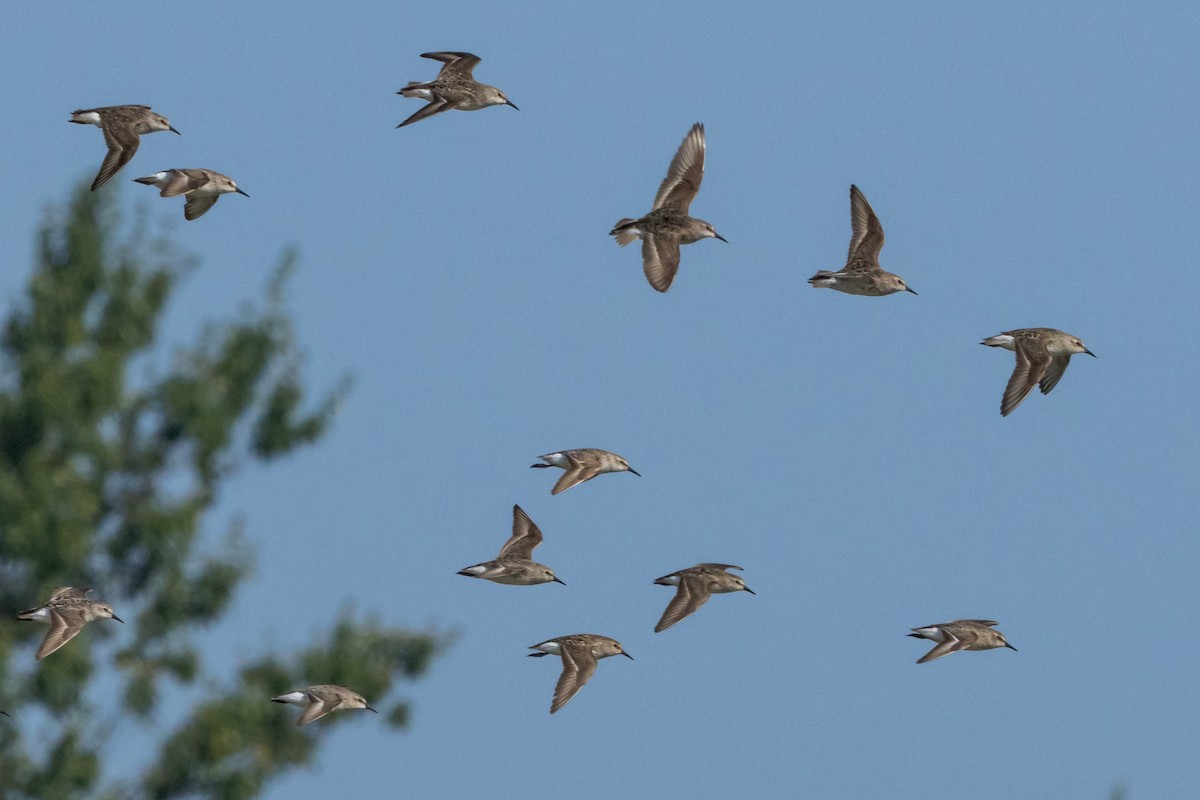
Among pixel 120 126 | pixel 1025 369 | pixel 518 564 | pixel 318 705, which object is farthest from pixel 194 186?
pixel 1025 369

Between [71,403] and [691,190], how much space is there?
11.9 meters

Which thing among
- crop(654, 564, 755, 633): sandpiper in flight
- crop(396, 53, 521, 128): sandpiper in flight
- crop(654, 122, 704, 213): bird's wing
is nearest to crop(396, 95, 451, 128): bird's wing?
crop(396, 53, 521, 128): sandpiper in flight

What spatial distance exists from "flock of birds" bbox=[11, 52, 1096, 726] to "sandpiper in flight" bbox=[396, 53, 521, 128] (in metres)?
0.01

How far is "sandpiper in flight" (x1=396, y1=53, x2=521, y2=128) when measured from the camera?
23000 millimetres

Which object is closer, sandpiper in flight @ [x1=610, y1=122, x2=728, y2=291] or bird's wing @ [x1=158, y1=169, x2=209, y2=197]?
bird's wing @ [x1=158, y1=169, x2=209, y2=197]

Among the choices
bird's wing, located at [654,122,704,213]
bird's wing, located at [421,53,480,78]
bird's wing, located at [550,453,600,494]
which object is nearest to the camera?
bird's wing, located at [550,453,600,494]

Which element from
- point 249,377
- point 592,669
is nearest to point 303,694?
point 592,669

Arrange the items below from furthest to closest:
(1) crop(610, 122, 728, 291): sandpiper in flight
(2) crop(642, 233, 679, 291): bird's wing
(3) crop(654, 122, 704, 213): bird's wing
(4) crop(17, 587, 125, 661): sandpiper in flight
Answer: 1. (3) crop(654, 122, 704, 213): bird's wing
2. (1) crop(610, 122, 728, 291): sandpiper in flight
3. (2) crop(642, 233, 679, 291): bird's wing
4. (4) crop(17, 587, 125, 661): sandpiper in flight

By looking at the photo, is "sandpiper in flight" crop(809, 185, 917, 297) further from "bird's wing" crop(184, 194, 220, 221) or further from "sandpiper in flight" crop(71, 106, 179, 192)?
"sandpiper in flight" crop(71, 106, 179, 192)

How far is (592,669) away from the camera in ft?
68.1

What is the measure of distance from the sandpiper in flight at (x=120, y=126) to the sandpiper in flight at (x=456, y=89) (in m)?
2.57

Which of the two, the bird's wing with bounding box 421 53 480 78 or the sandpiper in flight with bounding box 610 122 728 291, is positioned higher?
the bird's wing with bounding box 421 53 480 78

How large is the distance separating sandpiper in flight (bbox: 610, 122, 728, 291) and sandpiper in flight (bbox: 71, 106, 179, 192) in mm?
4742

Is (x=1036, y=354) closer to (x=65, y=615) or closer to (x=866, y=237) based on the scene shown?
(x=866, y=237)
